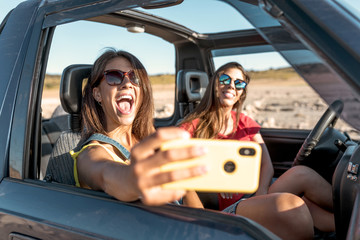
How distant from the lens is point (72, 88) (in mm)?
1955

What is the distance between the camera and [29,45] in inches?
63.7

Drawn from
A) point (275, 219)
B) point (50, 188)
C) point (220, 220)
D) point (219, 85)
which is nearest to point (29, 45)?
point (50, 188)

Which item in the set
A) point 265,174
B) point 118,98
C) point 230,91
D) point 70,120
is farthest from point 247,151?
point 230,91

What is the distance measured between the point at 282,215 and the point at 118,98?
3.23 ft

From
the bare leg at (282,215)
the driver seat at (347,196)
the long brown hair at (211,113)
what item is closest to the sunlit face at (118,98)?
the bare leg at (282,215)

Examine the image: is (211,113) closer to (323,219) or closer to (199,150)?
(323,219)

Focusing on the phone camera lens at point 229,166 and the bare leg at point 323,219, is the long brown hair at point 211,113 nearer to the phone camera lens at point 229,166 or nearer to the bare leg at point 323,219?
the bare leg at point 323,219

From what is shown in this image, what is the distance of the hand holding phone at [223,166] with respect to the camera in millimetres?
738

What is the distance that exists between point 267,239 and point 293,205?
445 millimetres

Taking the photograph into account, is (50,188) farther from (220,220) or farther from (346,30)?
(346,30)

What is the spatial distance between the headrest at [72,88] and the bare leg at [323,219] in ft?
4.90

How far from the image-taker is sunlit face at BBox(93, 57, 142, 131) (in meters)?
1.83

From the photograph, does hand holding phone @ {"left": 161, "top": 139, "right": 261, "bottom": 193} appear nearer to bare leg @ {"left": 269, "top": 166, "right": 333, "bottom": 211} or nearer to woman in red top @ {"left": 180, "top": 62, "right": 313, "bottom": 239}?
bare leg @ {"left": 269, "top": 166, "right": 333, "bottom": 211}

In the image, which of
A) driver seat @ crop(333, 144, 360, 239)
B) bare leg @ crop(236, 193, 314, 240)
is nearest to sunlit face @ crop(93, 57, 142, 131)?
bare leg @ crop(236, 193, 314, 240)
